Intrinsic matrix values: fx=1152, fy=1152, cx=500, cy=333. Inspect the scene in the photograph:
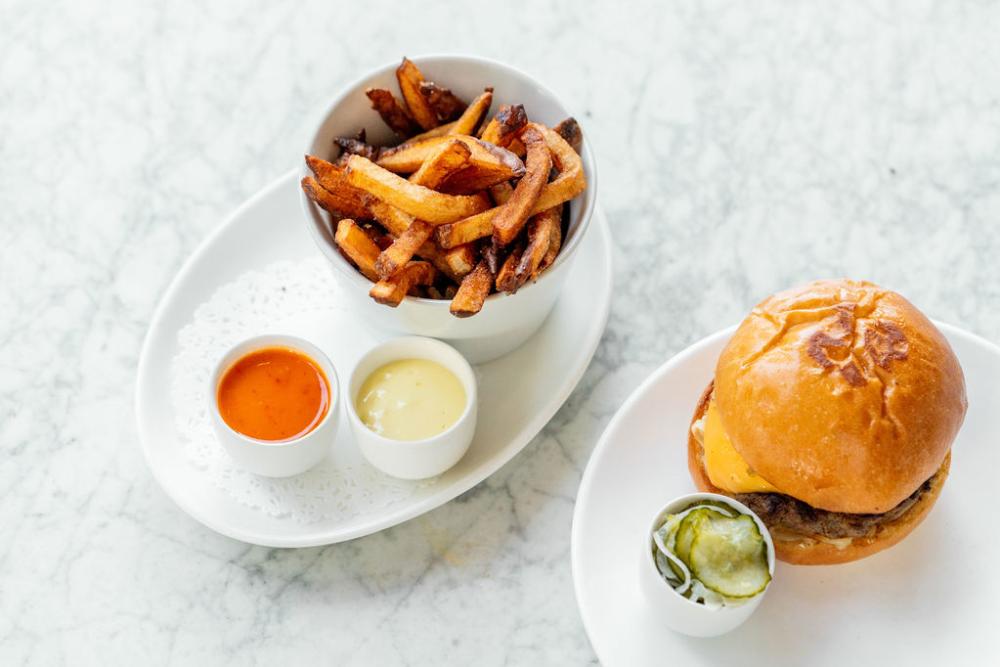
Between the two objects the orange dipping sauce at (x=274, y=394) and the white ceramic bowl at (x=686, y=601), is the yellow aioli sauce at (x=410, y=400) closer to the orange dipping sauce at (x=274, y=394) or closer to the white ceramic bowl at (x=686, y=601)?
the orange dipping sauce at (x=274, y=394)

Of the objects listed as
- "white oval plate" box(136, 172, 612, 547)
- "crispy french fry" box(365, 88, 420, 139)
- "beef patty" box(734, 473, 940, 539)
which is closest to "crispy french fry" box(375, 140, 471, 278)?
"crispy french fry" box(365, 88, 420, 139)

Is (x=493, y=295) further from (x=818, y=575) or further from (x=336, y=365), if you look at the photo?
(x=818, y=575)

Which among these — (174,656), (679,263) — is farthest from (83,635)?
(679,263)

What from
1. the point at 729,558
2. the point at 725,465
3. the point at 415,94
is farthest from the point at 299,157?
the point at 729,558

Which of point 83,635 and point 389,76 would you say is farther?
point 389,76

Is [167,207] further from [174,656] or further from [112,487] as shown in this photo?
[174,656]

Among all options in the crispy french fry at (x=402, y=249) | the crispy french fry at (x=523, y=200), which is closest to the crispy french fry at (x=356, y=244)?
the crispy french fry at (x=402, y=249)
